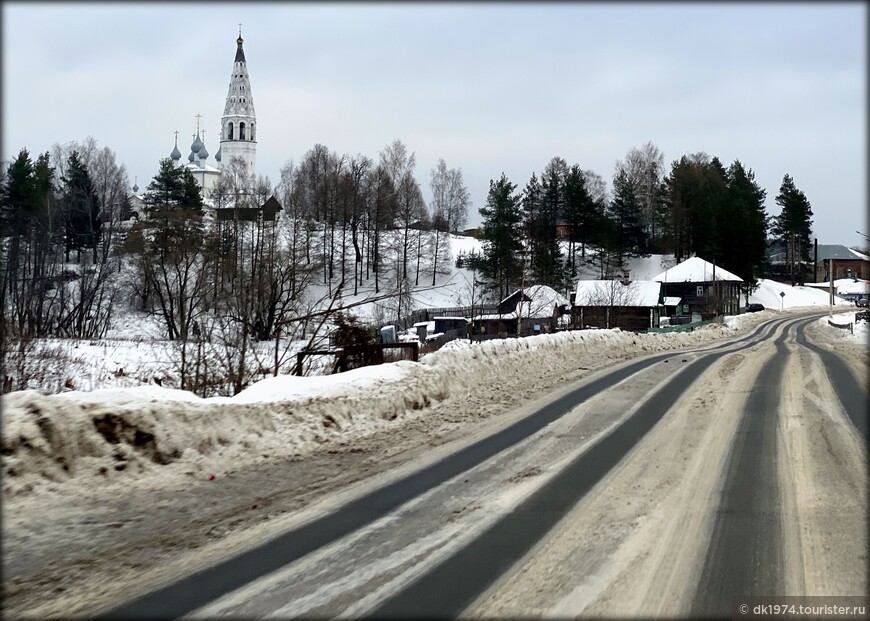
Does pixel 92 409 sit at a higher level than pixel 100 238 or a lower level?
lower

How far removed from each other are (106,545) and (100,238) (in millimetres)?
68443

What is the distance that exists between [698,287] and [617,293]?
→ 51.9 feet

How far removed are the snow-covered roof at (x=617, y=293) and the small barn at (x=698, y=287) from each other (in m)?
2.91

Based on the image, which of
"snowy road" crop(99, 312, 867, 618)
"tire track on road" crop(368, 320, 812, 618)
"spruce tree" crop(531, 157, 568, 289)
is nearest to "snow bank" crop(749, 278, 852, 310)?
"spruce tree" crop(531, 157, 568, 289)

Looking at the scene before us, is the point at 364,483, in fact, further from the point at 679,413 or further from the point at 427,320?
the point at 427,320

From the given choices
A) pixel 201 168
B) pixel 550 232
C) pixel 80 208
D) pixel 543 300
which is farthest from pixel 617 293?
pixel 201 168

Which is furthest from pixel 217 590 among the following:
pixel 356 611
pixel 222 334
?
pixel 222 334

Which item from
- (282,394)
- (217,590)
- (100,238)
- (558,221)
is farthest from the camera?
(558,221)

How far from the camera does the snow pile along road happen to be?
7.50 m

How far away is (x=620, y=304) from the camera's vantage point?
7231 cm

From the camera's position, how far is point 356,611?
15.8ft

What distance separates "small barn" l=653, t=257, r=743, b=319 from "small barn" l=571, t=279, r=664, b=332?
2.96 m

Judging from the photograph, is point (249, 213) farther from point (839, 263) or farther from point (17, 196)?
point (839, 263)

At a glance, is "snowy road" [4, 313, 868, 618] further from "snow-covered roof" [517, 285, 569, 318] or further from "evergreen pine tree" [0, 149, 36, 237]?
"evergreen pine tree" [0, 149, 36, 237]
